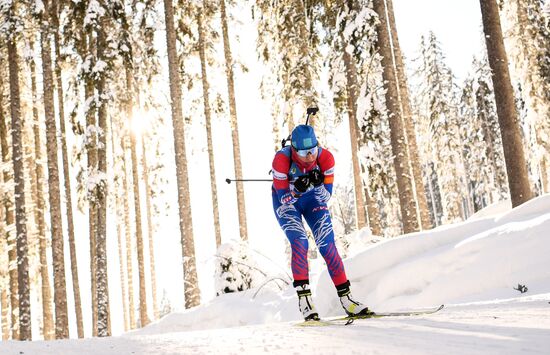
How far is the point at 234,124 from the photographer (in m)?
19.4

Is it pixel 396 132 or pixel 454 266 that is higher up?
pixel 396 132

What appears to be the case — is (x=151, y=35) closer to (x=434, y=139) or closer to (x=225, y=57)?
(x=225, y=57)

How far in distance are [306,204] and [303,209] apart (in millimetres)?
85

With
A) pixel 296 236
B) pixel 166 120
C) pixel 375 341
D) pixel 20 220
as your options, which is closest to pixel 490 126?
pixel 166 120

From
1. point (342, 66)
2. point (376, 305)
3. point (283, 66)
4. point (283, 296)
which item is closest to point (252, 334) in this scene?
point (376, 305)

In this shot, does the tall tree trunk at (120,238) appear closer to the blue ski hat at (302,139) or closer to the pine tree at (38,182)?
the pine tree at (38,182)

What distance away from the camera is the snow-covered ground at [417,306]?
131 inches

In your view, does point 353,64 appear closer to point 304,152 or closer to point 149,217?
point 304,152

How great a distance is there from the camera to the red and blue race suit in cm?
554

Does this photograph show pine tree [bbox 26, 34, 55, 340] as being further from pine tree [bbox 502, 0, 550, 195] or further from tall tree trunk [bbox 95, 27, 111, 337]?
pine tree [bbox 502, 0, 550, 195]

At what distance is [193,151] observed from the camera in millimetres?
21781

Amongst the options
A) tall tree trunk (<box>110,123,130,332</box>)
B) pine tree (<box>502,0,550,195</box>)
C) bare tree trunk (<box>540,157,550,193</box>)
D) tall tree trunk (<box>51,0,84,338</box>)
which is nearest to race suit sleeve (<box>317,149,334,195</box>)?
tall tree trunk (<box>51,0,84,338</box>)

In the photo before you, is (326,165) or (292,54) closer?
(326,165)

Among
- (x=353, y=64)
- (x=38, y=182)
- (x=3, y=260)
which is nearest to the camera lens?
(x=353, y=64)
